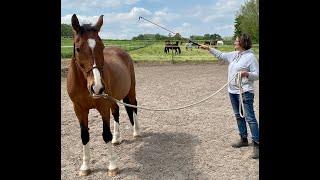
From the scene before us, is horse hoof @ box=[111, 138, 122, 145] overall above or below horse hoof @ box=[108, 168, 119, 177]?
above

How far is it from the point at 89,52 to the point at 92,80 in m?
0.31

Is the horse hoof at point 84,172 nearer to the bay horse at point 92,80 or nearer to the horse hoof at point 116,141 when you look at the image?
the bay horse at point 92,80

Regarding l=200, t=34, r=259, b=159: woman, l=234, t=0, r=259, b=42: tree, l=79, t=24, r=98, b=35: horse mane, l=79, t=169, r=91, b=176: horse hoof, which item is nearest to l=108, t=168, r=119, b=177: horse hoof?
l=79, t=169, r=91, b=176: horse hoof

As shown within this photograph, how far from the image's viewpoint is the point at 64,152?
477 centimetres

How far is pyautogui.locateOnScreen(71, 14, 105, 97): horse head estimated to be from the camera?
3379 millimetres

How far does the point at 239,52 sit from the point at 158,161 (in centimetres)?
185

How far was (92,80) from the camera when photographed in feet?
11.0

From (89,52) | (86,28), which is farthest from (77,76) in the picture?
(86,28)

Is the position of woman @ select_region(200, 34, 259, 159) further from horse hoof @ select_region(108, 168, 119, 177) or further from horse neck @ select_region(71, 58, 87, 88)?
horse neck @ select_region(71, 58, 87, 88)

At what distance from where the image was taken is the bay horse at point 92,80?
3.44m
